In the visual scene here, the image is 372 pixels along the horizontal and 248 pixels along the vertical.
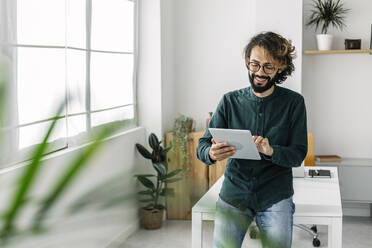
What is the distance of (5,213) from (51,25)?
2.78 meters

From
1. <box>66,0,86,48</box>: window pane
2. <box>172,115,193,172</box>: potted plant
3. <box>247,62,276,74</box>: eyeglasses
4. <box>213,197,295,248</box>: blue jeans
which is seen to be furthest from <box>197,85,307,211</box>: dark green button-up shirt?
<box>172,115,193,172</box>: potted plant

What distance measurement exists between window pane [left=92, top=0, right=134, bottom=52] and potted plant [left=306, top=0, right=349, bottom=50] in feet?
5.60

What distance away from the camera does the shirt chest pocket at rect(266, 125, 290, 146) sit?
2.11 metres

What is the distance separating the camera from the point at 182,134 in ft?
15.0

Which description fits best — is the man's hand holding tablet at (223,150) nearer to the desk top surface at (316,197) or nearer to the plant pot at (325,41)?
the desk top surface at (316,197)

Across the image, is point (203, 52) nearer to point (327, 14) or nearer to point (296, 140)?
point (327, 14)

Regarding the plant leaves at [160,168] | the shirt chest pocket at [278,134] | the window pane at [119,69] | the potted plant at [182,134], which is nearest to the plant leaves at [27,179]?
the shirt chest pocket at [278,134]

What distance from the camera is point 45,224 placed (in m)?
0.24

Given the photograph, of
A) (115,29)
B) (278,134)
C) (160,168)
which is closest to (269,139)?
(278,134)

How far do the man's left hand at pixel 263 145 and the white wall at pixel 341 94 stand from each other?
9.91ft

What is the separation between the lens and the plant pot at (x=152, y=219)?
4.30 m

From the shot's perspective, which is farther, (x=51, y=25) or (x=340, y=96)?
(x=340, y=96)

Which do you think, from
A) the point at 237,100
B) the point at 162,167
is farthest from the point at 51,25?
the point at 162,167

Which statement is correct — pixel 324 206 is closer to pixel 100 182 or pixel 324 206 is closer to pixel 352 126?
pixel 100 182
